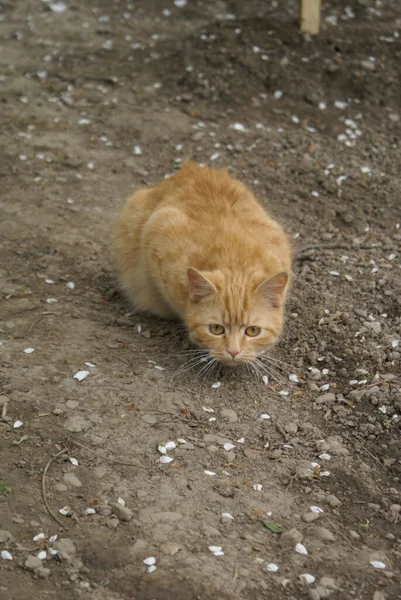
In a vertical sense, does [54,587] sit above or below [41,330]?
above

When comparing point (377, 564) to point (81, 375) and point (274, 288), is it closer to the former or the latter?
point (274, 288)

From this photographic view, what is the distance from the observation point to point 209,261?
4.91 metres

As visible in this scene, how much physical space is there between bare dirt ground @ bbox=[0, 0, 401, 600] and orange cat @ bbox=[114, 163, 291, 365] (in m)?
0.29

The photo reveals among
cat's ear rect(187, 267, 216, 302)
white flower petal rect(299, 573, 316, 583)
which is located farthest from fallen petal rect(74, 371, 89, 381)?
white flower petal rect(299, 573, 316, 583)

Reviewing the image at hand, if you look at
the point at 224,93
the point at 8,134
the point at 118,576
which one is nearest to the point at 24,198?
the point at 8,134

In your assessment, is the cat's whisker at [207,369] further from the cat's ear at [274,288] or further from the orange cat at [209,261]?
the cat's ear at [274,288]

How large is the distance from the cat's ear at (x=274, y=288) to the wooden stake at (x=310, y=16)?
532 cm

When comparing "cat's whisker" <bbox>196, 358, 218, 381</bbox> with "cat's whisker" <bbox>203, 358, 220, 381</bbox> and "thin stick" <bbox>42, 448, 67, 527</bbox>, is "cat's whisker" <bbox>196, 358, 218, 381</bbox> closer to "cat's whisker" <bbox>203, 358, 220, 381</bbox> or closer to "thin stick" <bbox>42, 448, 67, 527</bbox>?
"cat's whisker" <bbox>203, 358, 220, 381</bbox>

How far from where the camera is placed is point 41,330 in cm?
520

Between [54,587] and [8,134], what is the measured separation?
537 cm

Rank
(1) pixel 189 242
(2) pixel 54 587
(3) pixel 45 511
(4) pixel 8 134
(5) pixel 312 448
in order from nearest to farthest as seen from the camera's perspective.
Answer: (2) pixel 54 587, (3) pixel 45 511, (5) pixel 312 448, (1) pixel 189 242, (4) pixel 8 134

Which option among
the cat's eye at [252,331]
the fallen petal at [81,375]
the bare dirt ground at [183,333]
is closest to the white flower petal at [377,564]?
the bare dirt ground at [183,333]

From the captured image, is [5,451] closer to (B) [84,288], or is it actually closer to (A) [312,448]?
(A) [312,448]

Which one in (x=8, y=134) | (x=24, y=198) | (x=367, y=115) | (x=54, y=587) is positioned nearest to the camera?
(x=54, y=587)
